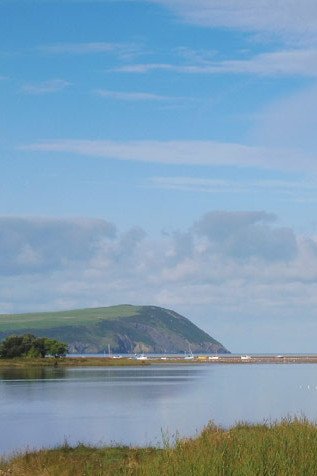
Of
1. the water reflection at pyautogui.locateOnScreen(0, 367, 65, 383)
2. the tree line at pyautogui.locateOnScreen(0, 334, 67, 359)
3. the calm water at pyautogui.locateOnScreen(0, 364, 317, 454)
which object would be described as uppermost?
the tree line at pyautogui.locateOnScreen(0, 334, 67, 359)

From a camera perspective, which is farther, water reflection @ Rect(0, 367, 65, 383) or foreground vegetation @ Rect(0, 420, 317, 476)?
water reflection @ Rect(0, 367, 65, 383)

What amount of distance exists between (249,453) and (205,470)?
308cm

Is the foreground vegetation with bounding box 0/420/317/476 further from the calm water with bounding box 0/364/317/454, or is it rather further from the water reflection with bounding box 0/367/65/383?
the water reflection with bounding box 0/367/65/383

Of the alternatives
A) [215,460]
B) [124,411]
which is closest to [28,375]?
[124,411]

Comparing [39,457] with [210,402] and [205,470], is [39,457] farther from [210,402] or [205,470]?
[210,402]

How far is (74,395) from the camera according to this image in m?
88.6

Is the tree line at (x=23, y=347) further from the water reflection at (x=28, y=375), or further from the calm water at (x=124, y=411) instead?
the calm water at (x=124, y=411)

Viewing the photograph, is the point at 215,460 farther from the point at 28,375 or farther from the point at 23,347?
the point at 23,347

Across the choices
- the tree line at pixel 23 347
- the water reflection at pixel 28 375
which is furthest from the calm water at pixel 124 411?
the tree line at pixel 23 347

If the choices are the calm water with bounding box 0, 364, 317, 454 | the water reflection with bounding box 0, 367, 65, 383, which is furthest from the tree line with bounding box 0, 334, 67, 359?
the calm water with bounding box 0, 364, 317, 454

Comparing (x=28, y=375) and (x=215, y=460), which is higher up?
(x=28, y=375)

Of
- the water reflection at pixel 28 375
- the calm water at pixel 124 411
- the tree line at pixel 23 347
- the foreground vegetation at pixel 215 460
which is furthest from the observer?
the tree line at pixel 23 347

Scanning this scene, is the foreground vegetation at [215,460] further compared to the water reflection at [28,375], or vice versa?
the water reflection at [28,375]

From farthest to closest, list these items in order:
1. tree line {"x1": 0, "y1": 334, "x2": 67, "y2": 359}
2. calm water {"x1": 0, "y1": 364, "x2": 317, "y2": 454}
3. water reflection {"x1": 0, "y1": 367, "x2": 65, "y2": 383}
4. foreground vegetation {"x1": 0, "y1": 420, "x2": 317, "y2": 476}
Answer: tree line {"x1": 0, "y1": 334, "x2": 67, "y2": 359}
water reflection {"x1": 0, "y1": 367, "x2": 65, "y2": 383}
calm water {"x1": 0, "y1": 364, "x2": 317, "y2": 454}
foreground vegetation {"x1": 0, "y1": 420, "x2": 317, "y2": 476}
